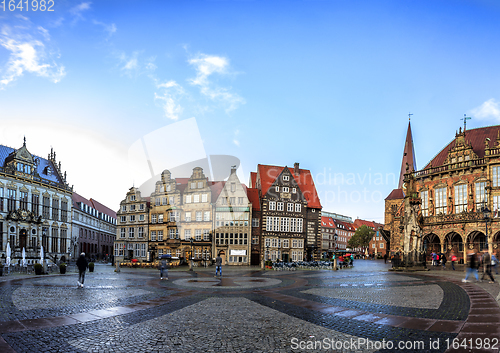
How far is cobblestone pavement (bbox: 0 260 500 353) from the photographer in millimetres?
8227

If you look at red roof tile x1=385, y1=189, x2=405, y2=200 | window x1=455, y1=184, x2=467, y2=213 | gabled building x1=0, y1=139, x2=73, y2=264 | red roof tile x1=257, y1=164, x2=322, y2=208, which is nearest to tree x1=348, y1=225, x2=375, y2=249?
red roof tile x1=385, y1=189, x2=405, y2=200

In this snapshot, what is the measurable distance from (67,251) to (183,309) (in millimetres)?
66572

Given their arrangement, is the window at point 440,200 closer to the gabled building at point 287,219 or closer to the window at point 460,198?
the window at point 460,198

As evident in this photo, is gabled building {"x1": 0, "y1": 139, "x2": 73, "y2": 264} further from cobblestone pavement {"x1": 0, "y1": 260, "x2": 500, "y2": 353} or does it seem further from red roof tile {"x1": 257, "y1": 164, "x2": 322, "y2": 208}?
cobblestone pavement {"x1": 0, "y1": 260, "x2": 500, "y2": 353}

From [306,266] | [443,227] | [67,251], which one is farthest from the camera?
[67,251]

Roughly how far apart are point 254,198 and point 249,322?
162ft

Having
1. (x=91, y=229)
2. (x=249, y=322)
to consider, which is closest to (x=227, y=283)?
(x=249, y=322)

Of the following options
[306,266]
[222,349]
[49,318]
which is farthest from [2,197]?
[222,349]

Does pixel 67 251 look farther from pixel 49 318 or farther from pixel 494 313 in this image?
pixel 494 313

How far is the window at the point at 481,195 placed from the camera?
47338 mm

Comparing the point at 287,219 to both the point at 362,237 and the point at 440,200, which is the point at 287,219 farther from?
the point at 362,237

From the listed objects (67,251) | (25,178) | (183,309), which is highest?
(25,178)

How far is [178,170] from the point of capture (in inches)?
2437
